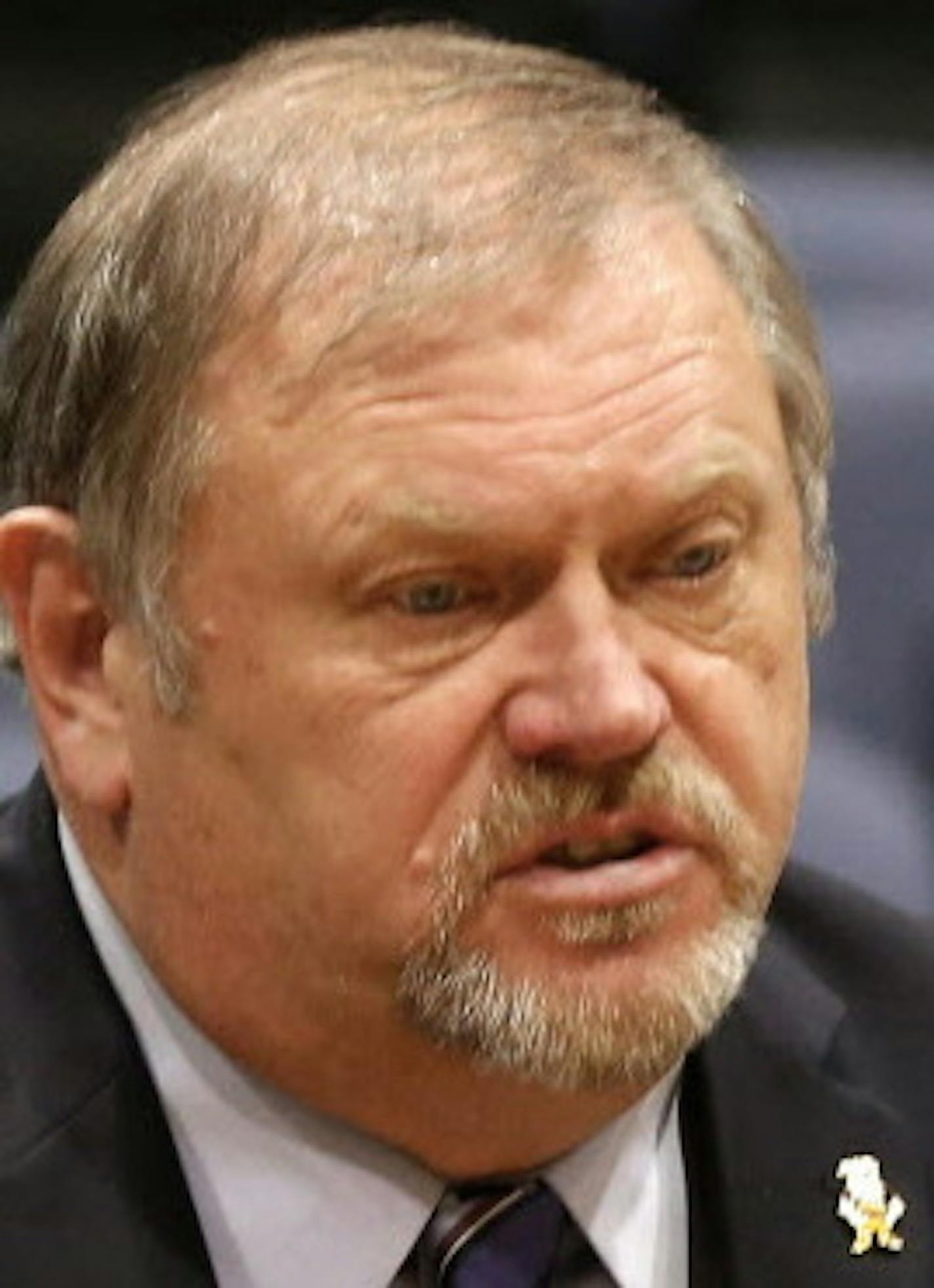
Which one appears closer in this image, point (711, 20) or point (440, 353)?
point (440, 353)

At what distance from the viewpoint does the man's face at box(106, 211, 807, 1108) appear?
2.93 ft

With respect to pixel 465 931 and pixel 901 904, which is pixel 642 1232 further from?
pixel 901 904

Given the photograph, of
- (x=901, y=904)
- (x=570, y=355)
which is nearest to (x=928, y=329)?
(x=901, y=904)

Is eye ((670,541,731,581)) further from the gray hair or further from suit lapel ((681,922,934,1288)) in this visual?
suit lapel ((681,922,934,1288))

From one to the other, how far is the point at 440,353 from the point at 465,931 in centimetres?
15

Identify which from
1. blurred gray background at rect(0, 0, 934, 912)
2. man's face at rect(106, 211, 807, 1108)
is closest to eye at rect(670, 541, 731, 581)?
man's face at rect(106, 211, 807, 1108)

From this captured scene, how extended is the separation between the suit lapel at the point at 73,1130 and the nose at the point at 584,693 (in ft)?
0.59

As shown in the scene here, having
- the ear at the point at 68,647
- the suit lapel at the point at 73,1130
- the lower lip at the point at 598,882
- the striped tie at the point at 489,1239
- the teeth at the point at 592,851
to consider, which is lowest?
the striped tie at the point at 489,1239

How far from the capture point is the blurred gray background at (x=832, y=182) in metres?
1.34

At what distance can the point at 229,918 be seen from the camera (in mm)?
943

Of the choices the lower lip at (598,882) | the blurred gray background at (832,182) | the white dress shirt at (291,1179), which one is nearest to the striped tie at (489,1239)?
the white dress shirt at (291,1179)

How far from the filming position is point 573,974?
0.90m

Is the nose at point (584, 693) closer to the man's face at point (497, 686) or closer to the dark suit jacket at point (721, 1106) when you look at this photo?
the man's face at point (497, 686)

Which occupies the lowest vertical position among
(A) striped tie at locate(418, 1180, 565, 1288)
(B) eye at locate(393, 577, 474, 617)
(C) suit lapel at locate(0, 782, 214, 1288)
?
(A) striped tie at locate(418, 1180, 565, 1288)
